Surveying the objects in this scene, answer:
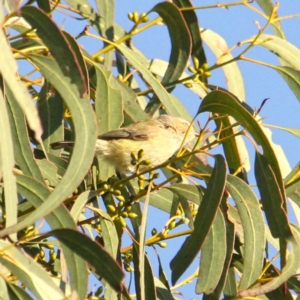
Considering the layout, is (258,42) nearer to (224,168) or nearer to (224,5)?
(224,5)

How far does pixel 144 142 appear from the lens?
5152mm

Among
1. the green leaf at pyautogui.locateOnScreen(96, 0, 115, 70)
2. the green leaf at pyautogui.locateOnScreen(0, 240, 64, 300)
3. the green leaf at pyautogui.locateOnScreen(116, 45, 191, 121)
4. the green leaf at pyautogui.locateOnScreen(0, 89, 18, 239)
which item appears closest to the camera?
the green leaf at pyautogui.locateOnScreen(0, 89, 18, 239)

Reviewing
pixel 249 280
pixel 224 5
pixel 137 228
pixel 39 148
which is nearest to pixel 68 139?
pixel 39 148

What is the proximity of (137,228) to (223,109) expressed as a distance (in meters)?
0.72

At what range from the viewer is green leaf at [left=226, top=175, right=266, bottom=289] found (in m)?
3.32

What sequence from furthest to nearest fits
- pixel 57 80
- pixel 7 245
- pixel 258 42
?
pixel 258 42 → pixel 57 80 → pixel 7 245

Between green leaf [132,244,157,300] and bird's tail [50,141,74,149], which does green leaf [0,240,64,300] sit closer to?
green leaf [132,244,157,300]

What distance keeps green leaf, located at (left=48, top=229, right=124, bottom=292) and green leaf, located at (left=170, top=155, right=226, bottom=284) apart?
1.95 feet

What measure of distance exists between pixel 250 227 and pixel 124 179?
0.56 metres

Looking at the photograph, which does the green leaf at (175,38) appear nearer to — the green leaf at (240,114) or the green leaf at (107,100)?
the green leaf at (107,100)

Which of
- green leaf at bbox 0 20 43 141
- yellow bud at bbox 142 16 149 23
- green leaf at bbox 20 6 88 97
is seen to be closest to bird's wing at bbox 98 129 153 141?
yellow bud at bbox 142 16 149 23

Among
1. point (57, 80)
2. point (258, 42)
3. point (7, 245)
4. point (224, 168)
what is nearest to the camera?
point (7, 245)

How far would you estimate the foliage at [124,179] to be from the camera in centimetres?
272

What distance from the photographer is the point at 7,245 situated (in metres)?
2.78
